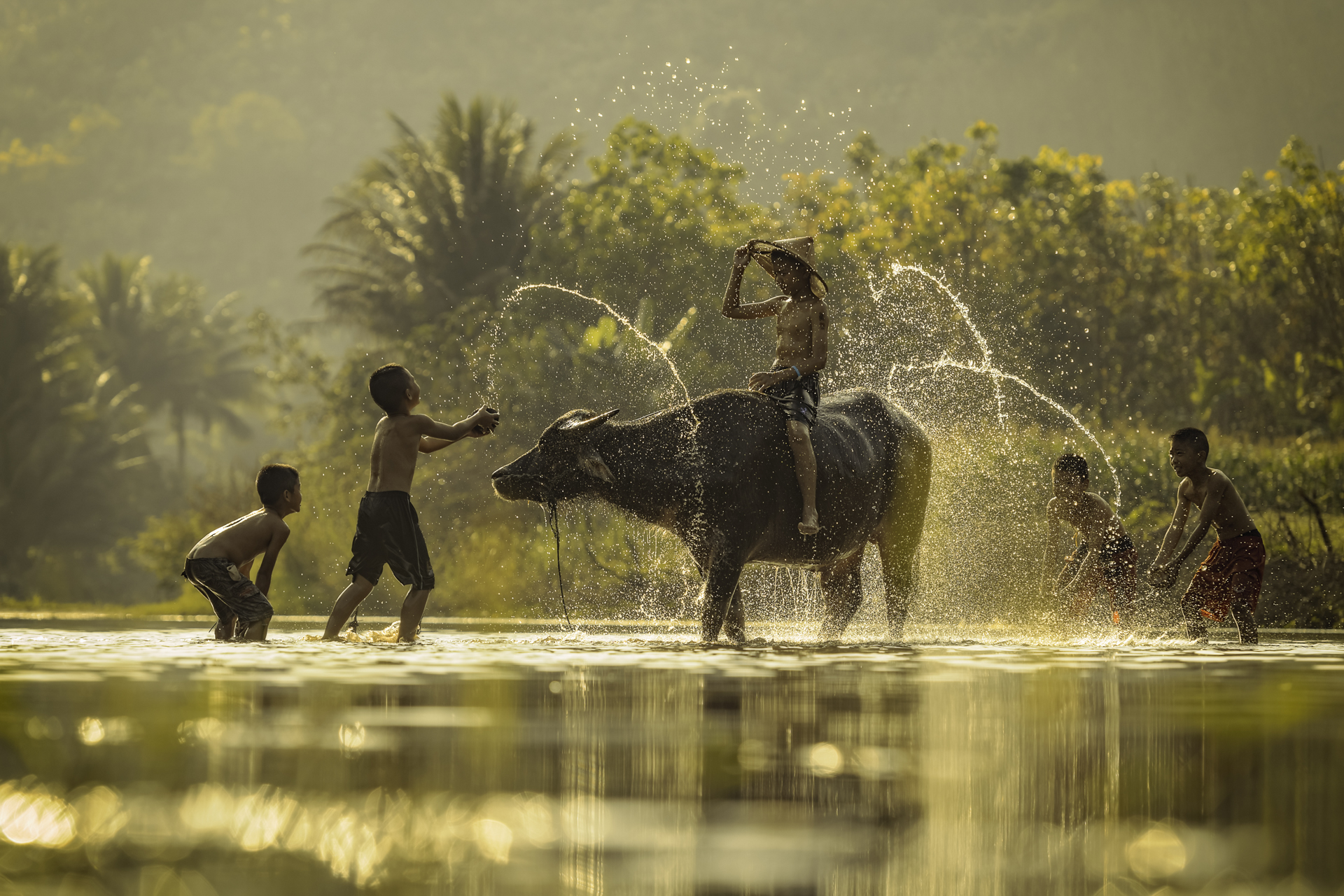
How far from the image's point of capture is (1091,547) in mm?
11992

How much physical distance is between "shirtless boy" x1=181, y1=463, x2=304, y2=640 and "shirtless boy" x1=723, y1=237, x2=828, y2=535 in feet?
10.2

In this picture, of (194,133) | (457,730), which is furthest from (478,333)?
(194,133)

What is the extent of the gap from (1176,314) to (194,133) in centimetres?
17308

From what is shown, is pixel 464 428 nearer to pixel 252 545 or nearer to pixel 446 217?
pixel 252 545

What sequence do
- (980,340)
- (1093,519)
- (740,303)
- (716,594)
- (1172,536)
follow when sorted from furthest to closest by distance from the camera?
(980,340), (1093,519), (1172,536), (740,303), (716,594)

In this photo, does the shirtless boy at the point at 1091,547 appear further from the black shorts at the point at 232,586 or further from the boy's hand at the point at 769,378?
the black shorts at the point at 232,586

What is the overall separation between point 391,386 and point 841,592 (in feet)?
12.7

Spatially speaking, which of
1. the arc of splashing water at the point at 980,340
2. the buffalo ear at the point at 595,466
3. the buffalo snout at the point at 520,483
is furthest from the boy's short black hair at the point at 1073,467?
the buffalo snout at the point at 520,483

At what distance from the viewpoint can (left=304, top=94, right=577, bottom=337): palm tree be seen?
116 feet

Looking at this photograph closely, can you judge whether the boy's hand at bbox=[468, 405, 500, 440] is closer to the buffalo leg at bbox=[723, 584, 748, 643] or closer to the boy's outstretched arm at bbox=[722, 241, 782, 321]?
the boy's outstretched arm at bbox=[722, 241, 782, 321]

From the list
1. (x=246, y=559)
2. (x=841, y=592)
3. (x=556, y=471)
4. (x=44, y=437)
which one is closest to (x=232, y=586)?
(x=246, y=559)

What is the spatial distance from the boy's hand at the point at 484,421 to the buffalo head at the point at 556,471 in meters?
0.46

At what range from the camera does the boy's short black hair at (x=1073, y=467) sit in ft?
39.6

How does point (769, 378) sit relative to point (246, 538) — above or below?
above
